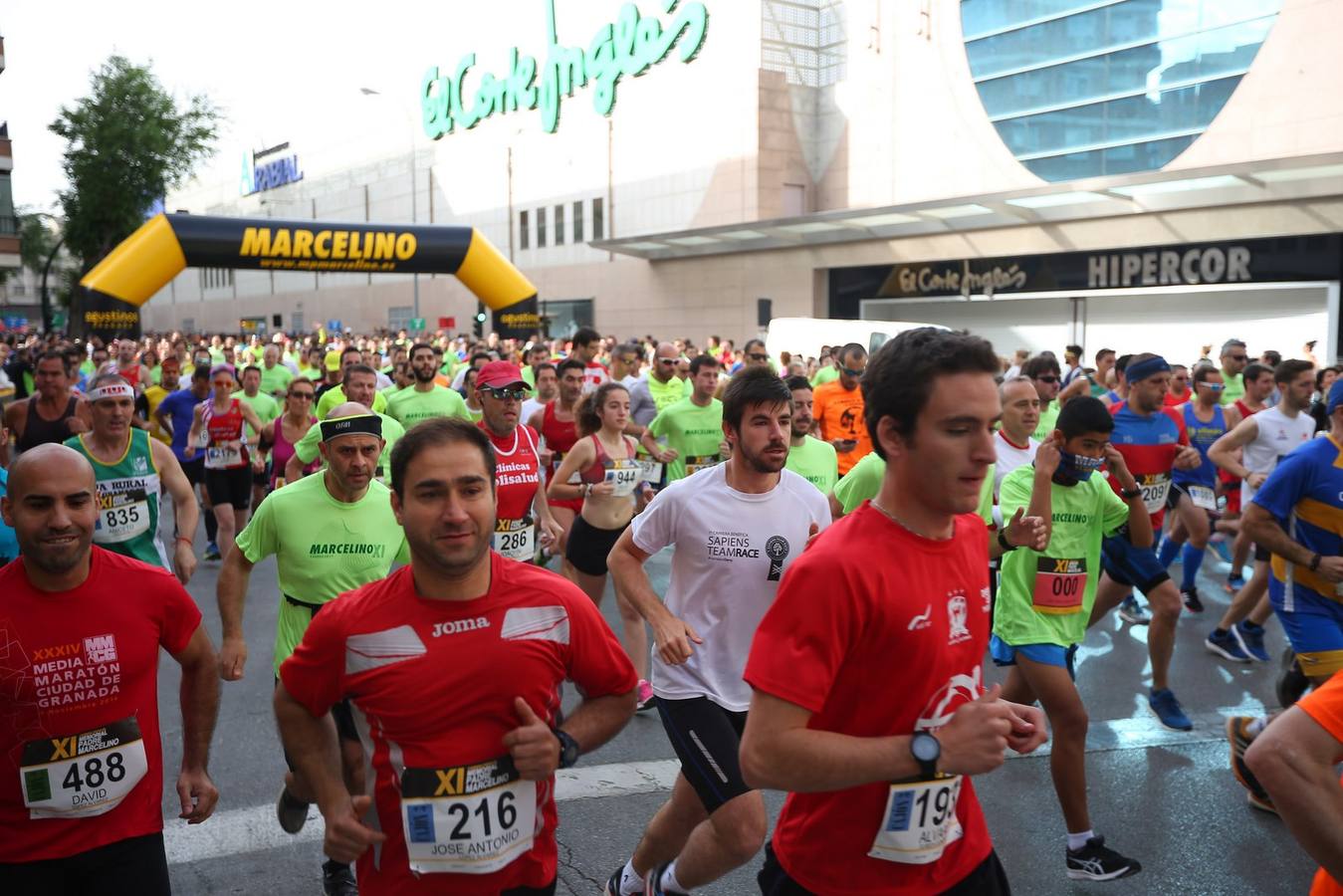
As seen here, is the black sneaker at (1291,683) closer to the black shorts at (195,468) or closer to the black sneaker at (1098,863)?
the black sneaker at (1098,863)

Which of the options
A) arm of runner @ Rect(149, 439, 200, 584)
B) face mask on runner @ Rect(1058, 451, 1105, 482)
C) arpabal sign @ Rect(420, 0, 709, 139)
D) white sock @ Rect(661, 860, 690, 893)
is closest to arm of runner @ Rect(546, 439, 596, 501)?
arm of runner @ Rect(149, 439, 200, 584)

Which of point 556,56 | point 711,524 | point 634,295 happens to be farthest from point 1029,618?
point 556,56

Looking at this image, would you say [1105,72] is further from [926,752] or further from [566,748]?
[926,752]

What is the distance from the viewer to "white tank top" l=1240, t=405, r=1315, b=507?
860 cm

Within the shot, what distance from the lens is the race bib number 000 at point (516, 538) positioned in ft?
20.3

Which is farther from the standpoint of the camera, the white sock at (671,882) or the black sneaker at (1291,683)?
the black sneaker at (1291,683)

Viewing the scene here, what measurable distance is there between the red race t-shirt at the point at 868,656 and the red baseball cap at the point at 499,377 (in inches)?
159

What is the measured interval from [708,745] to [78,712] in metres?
1.89

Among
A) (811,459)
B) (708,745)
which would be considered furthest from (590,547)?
(708,745)

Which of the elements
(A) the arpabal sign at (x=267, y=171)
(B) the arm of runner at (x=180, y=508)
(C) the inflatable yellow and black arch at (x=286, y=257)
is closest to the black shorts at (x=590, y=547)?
(B) the arm of runner at (x=180, y=508)

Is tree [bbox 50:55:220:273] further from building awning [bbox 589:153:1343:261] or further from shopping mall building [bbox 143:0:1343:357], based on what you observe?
building awning [bbox 589:153:1343:261]

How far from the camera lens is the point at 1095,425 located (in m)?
4.92

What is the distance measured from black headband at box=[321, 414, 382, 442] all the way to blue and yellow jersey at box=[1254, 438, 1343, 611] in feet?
12.3

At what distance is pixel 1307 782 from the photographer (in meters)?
2.03
